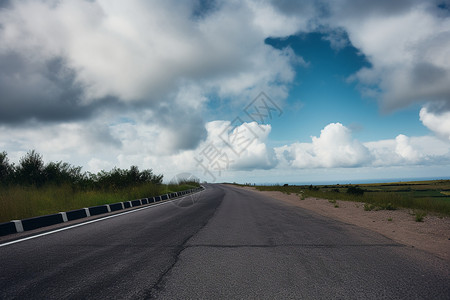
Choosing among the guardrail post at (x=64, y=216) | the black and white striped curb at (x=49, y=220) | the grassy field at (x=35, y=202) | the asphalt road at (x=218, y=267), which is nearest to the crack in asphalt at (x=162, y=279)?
the asphalt road at (x=218, y=267)

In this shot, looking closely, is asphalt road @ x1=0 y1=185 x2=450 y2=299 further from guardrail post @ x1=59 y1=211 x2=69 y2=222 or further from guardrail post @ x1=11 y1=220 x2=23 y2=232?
guardrail post @ x1=59 y1=211 x2=69 y2=222

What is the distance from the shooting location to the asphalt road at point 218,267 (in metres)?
2.77

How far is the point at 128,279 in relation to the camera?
10.1 ft

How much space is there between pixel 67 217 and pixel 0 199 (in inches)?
81.0

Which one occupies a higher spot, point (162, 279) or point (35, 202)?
point (35, 202)

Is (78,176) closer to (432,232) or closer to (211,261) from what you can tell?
(211,261)

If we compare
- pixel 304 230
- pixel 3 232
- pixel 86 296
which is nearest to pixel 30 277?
pixel 86 296

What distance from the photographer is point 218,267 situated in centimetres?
358

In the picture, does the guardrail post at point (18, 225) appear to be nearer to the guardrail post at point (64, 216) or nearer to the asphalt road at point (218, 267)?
the asphalt road at point (218, 267)

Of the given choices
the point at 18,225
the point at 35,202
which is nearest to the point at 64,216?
the point at 18,225

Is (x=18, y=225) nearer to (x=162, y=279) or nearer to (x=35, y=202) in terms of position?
(x=35, y=202)

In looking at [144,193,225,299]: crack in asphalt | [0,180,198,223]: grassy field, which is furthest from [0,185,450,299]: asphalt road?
[0,180,198,223]: grassy field

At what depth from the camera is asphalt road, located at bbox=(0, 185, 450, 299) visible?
109 inches

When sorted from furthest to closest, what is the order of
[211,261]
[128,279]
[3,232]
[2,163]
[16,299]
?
[2,163], [3,232], [211,261], [128,279], [16,299]
